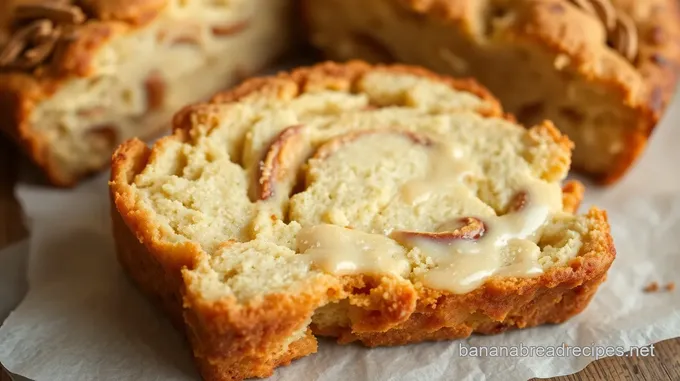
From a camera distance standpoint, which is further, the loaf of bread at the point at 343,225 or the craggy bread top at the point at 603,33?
the craggy bread top at the point at 603,33

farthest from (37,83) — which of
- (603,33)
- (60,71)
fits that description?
(603,33)

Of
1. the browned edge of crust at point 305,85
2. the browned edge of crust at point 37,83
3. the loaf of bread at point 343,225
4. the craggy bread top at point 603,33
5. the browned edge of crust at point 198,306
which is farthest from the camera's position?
the craggy bread top at point 603,33

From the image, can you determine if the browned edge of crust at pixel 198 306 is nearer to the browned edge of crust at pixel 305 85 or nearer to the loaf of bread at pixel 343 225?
the loaf of bread at pixel 343 225

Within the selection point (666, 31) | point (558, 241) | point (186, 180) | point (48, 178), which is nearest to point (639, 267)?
point (558, 241)

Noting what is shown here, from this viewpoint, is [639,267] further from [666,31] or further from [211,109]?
[211,109]

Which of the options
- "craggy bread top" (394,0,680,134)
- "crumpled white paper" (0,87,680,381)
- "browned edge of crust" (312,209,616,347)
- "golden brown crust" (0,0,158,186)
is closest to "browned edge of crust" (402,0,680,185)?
"craggy bread top" (394,0,680,134)

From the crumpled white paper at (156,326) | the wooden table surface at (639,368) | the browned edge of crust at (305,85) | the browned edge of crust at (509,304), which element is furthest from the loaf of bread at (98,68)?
the browned edge of crust at (509,304)
